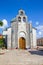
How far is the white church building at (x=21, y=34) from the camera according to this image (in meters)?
34.8

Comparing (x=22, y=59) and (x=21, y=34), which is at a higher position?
(x=21, y=34)

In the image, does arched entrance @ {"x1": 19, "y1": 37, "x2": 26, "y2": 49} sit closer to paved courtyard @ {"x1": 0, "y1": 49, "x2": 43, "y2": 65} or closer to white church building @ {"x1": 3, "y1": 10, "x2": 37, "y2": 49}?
white church building @ {"x1": 3, "y1": 10, "x2": 37, "y2": 49}

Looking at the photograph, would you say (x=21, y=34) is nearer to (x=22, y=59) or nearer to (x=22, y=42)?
(x=22, y=42)

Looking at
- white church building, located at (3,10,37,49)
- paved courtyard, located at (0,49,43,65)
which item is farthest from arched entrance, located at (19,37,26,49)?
paved courtyard, located at (0,49,43,65)

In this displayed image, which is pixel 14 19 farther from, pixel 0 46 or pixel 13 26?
pixel 0 46

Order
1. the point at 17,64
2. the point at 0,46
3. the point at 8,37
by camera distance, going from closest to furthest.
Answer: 1. the point at 17,64
2. the point at 8,37
3. the point at 0,46

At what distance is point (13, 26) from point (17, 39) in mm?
2789

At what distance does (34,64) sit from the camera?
12922 mm

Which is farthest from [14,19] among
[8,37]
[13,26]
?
[8,37]

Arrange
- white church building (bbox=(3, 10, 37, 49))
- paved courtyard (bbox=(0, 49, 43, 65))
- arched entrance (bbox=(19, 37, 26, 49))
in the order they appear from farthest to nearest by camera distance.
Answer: arched entrance (bbox=(19, 37, 26, 49)) < white church building (bbox=(3, 10, 37, 49)) < paved courtyard (bbox=(0, 49, 43, 65))

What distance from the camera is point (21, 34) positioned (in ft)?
115

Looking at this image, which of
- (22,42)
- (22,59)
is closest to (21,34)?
(22,42)

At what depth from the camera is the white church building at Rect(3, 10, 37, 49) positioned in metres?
34.8

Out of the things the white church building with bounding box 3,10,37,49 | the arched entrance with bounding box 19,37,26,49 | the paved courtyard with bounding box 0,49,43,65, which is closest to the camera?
the paved courtyard with bounding box 0,49,43,65
